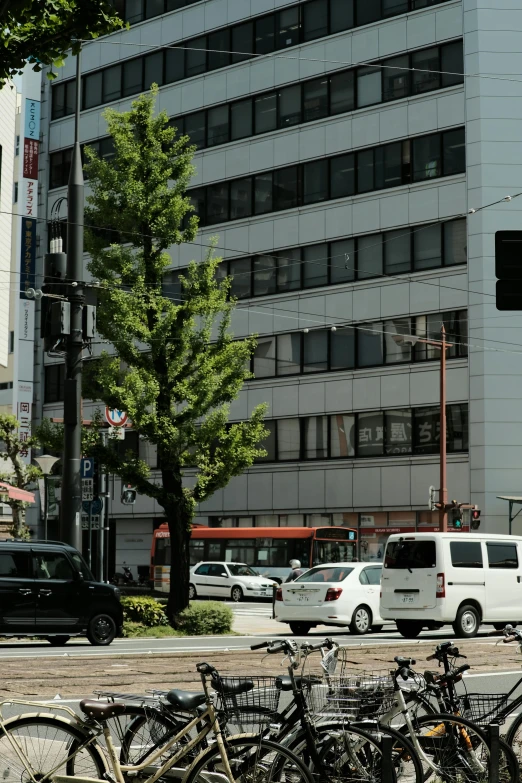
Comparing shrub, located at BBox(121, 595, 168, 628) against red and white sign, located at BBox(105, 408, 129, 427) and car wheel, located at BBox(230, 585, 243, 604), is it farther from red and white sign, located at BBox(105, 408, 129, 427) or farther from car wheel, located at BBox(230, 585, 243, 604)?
car wheel, located at BBox(230, 585, 243, 604)

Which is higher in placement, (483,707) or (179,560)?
(179,560)

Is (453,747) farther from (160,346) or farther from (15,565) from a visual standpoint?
(160,346)

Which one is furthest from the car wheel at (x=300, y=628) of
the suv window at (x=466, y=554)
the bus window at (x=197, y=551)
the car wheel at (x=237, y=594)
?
the bus window at (x=197, y=551)

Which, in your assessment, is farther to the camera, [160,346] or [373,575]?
[373,575]

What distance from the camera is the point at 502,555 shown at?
79.5 ft

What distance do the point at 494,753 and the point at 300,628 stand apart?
19.6 metres

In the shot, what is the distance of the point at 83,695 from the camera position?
12.1 metres

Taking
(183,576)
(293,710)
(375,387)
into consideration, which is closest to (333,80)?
(375,387)

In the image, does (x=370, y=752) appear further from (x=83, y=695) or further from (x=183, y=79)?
(x=183, y=79)

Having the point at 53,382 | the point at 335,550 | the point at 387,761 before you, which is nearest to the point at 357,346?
the point at 335,550

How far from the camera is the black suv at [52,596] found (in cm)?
1991

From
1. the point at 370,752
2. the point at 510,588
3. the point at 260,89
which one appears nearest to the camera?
the point at 370,752

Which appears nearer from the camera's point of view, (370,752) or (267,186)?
(370,752)

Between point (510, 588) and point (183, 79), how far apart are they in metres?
35.0
